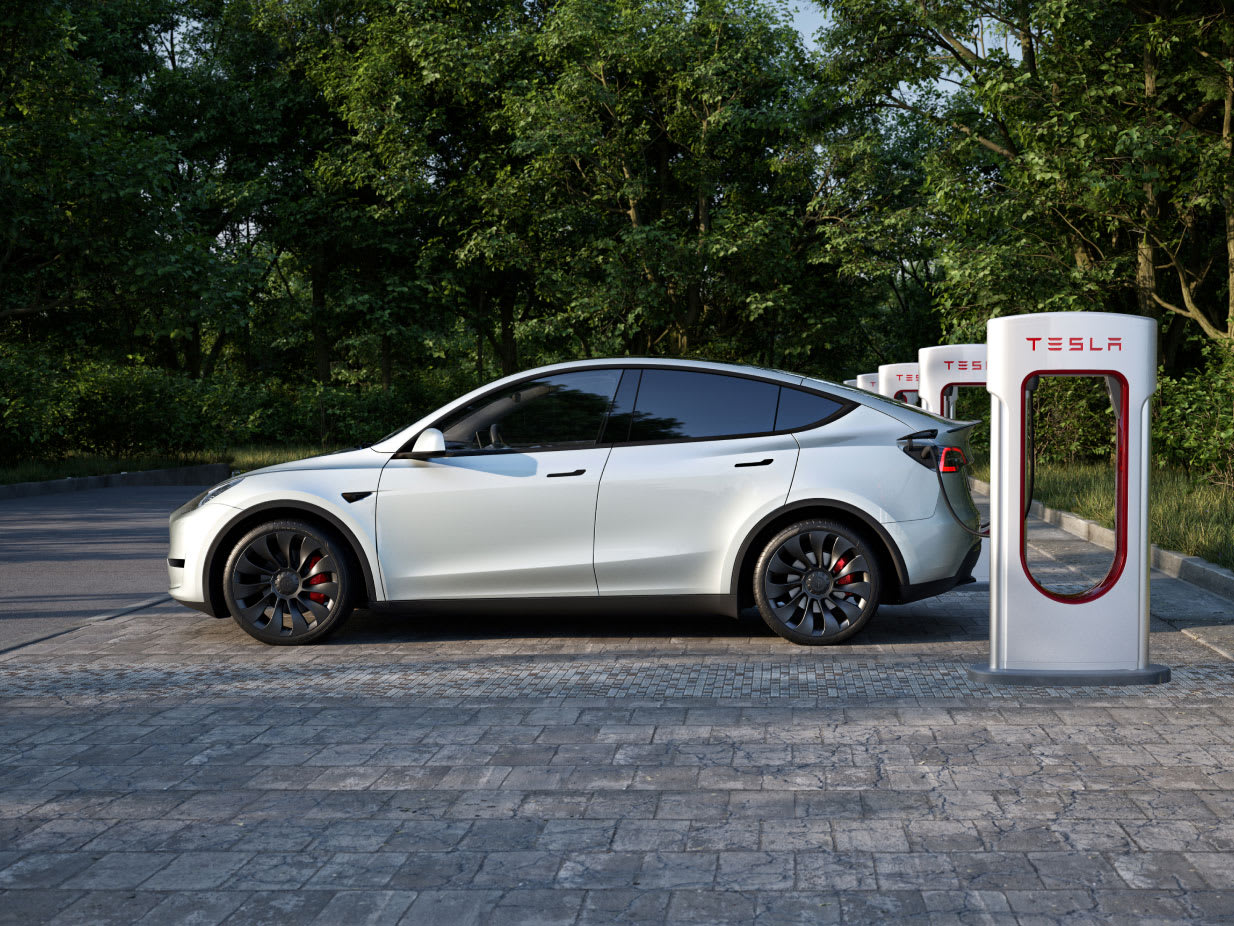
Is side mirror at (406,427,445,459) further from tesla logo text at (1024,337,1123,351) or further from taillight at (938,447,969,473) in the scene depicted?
tesla logo text at (1024,337,1123,351)

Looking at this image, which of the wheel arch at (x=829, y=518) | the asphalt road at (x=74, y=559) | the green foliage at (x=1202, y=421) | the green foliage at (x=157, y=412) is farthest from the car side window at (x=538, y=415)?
the green foliage at (x=157, y=412)

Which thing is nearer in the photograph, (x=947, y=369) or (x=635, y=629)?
(x=635, y=629)

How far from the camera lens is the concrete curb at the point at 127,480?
20906 millimetres

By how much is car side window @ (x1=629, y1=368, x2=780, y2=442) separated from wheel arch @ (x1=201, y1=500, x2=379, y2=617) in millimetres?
1730

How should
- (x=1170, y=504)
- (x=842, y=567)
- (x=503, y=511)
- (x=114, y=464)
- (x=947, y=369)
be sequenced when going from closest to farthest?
(x=842, y=567) < (x=503, y=511) < (x=1170, y=504) < (x=947, y=369) < (x=114, y=464)

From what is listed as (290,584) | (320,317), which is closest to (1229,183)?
(290,584)

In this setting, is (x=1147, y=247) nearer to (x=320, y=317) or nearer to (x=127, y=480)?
(x=127, y=480)

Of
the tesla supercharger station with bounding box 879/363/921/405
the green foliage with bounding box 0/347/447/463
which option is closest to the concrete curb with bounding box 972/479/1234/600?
the tesla supercharger station with bounding box 879/363/921/405

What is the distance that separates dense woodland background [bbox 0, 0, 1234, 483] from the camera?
20875 mm

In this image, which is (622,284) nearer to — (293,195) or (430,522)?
(293,195)

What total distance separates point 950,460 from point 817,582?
1027 millimetres

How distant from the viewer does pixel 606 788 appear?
15.7ft

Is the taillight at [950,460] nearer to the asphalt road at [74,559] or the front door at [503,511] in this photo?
the front door at [503,511]

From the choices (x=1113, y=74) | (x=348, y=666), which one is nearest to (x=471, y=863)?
(x=348, y=666)
